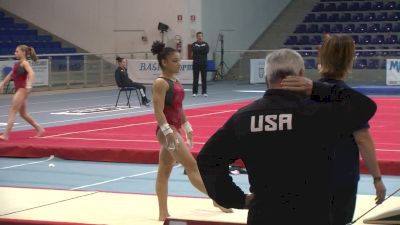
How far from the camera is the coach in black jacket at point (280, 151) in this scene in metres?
3.41

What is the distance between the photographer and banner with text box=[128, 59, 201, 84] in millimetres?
25391

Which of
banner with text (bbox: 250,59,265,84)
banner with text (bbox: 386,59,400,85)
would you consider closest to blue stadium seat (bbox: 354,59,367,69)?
banner with text (bbox: 386,59,400,85)

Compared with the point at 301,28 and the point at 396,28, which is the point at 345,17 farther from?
the point at 396,28

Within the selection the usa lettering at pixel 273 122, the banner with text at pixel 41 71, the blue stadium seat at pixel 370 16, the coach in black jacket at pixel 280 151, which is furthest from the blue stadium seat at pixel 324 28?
the usa lettering at pixel 273 122

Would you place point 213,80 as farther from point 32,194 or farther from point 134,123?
point 32,194

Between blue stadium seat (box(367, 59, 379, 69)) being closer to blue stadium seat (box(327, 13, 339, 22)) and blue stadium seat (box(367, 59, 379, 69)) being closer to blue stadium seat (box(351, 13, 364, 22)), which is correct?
blue stadium seat (box(351, 13, 364, 22))

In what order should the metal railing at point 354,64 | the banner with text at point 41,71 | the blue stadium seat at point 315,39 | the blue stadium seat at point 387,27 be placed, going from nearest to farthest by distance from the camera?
1. the banner with text at point 41,71
2. the metal railing at point 354,64
3. the blue stadium seat at point 387,27
4. the blue stadium seat at point 315,39

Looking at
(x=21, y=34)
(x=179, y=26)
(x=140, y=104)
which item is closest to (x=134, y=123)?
(x=140, y=104)

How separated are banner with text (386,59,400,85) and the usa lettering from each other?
20810 millimetres

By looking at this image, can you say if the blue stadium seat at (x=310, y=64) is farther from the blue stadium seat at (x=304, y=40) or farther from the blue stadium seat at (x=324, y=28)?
the blue stadium seat at (x=324, y=28)

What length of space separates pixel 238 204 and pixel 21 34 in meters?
26.0

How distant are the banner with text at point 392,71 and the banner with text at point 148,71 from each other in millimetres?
6086

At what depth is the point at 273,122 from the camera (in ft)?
11.1

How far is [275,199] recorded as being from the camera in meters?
3.47
